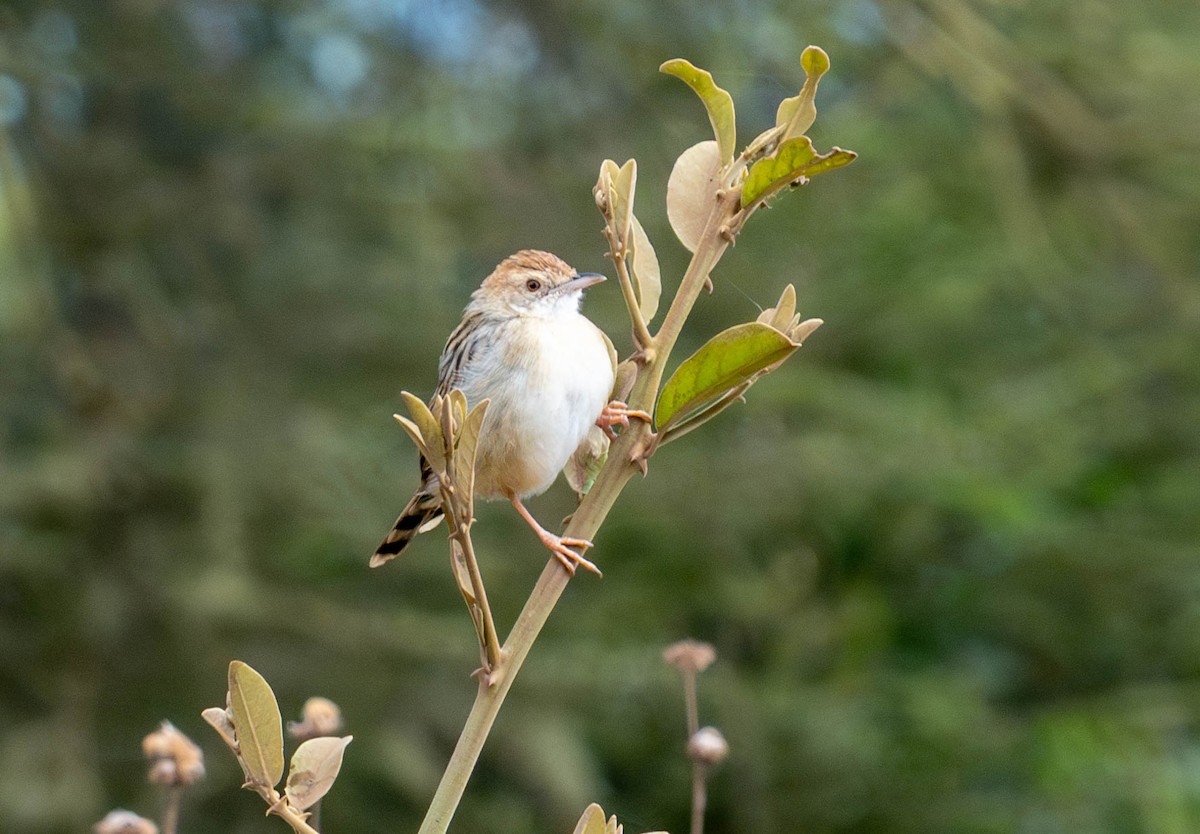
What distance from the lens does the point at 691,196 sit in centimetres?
111

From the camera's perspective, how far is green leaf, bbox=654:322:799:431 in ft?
3.38

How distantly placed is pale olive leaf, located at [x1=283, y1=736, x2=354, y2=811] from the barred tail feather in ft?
3.31

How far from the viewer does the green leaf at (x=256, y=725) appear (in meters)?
0.96

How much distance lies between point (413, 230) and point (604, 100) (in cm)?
98

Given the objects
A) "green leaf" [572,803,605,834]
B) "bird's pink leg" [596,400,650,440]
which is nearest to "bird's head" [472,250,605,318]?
"bird's pink leg" [596,400,650,440]

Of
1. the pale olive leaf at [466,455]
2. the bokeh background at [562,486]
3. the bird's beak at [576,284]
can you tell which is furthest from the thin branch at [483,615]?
the bokeh background at [562,486]

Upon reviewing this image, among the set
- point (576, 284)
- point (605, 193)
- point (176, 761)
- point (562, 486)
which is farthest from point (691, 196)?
point (562, 486)

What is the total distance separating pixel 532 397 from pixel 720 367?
91 cm

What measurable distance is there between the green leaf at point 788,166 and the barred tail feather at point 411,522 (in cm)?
111

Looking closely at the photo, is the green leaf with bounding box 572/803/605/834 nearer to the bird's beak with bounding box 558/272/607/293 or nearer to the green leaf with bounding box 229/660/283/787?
the green leaf with bounding box 229/660/283/787

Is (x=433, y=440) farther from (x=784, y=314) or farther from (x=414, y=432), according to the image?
(x=784, y=314)

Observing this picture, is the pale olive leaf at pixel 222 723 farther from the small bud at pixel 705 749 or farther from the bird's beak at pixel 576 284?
the bird's beak at pixel 576 284

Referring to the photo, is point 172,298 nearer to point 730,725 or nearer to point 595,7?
point 595,7

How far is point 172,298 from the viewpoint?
5539 millimetres
